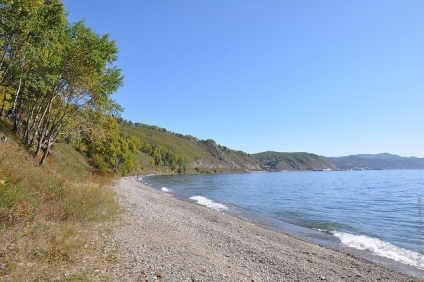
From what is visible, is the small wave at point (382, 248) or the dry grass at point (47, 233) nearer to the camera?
the dry grass at point (47, 233)

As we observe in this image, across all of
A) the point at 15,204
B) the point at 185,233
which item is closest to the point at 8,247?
the point at 15,204

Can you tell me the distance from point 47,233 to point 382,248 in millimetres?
21735

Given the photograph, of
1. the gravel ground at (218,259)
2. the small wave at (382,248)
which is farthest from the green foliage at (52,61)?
the small wave at (382,248)

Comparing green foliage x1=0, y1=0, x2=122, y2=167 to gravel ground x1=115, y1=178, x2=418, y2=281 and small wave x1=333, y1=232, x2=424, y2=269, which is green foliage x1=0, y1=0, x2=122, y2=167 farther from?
small wave x1=333, y1=232, x2=424, y2=269

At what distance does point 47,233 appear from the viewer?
9.25m

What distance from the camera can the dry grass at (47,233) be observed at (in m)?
7.20

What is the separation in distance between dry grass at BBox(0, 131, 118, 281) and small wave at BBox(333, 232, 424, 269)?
17379mm

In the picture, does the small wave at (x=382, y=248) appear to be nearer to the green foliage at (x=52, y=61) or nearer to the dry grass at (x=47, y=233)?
the dry grass at (x=47, y=233)

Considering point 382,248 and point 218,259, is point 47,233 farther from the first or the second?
point 382,248

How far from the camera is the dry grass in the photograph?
720 cm

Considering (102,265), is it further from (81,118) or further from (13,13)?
(81,118)

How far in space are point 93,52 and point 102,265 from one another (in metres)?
17.4

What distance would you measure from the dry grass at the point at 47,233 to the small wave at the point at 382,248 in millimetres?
17379

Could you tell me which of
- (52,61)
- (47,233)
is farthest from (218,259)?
(52,61)
